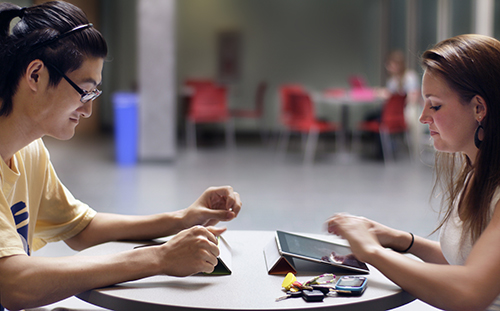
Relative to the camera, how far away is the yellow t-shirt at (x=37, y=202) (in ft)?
4.40

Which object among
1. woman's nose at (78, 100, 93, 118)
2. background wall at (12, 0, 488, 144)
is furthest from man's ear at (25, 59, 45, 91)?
background wall at (12, 0, 488, 144)

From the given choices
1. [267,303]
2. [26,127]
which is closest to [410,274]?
[267,303]

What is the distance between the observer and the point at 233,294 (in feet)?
3.70

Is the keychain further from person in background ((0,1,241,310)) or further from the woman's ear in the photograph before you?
the woman's ear

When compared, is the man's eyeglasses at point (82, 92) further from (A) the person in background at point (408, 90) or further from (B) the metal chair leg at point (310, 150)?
(A) the person in background at point (408, 90)

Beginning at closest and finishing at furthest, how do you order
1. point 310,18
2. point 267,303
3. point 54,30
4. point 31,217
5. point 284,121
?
point 267,303 → point 54,30 → point 31,217 → point 284,121 → point 310,18

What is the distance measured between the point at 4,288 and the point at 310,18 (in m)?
11.1

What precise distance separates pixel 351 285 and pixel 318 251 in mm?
228

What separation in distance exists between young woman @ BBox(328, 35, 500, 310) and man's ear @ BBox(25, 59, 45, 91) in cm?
79

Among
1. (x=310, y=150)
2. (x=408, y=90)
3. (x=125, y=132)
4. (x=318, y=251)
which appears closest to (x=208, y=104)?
(x=310, y=150)

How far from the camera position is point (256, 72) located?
462 inches

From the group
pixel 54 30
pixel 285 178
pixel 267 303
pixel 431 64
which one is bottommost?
pixel 285 178

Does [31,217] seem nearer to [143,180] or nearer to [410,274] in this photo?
[410,274]

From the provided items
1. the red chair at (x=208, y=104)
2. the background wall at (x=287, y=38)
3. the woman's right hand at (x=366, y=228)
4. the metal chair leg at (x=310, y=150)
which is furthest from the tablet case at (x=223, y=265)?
the background wall at (x=287, y=38)
